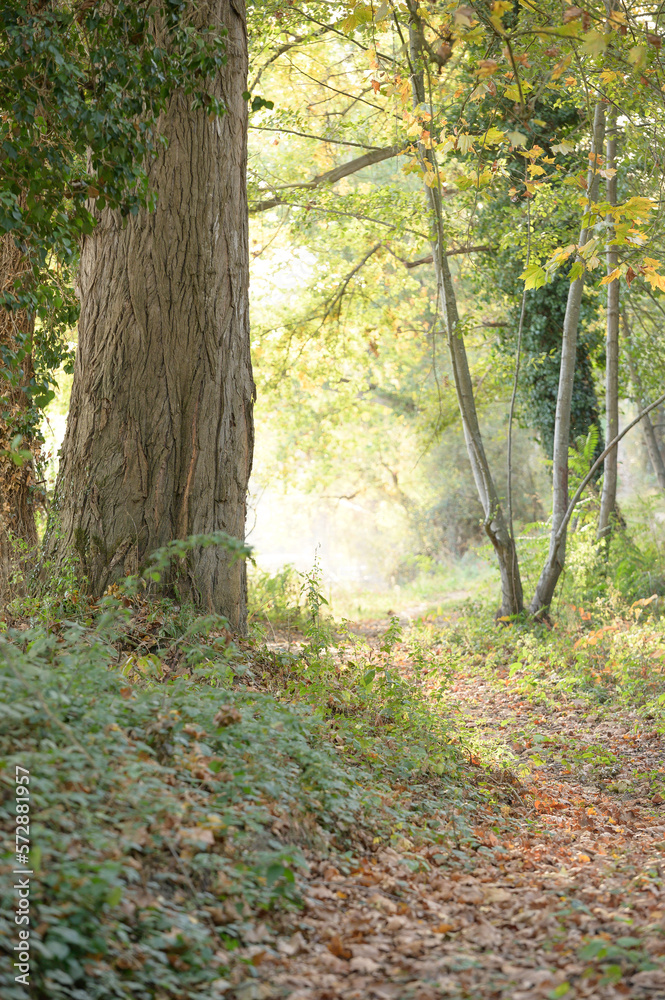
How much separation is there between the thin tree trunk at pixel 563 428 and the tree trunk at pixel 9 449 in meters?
5.82

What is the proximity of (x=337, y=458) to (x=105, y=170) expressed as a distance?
20492mm

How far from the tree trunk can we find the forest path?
11.7 feet

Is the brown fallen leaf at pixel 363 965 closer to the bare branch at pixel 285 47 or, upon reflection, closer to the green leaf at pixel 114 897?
the green leaf at pixel 114 897

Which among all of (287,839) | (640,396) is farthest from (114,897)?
(640,396)

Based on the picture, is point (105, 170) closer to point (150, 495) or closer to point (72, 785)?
point (150, 495)

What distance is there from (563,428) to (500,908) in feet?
22.7

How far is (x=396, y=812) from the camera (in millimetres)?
4133

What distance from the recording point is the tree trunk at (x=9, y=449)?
6.13 m

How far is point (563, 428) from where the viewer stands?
9398 mm

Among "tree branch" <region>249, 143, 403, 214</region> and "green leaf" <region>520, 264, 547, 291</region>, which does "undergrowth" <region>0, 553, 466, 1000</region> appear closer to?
"green leaf" <region>520, 264, 547, 291</region>

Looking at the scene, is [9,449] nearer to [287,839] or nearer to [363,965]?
[287,839]

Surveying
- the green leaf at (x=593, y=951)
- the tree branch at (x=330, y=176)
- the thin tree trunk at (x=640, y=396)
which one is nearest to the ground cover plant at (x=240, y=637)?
the green leaf at (x=593, y=951)

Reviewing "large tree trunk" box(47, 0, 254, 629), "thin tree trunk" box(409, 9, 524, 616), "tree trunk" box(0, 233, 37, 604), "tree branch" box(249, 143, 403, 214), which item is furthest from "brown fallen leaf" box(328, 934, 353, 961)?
"tree branch" box(249, 143, 403, 214)

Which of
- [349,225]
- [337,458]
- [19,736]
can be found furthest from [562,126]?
[337,458]
